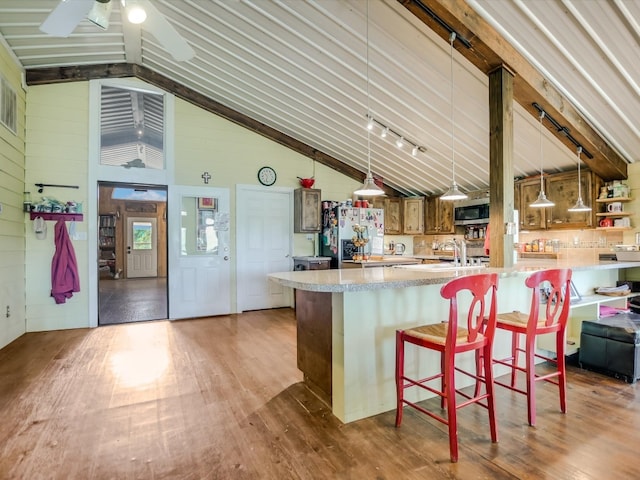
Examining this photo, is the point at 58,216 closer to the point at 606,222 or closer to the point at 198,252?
the point at 198,252

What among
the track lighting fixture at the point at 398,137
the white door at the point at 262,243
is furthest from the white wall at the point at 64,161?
the track lighting fixture at the point at 398,137

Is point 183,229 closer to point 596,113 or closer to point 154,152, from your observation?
point 154,152

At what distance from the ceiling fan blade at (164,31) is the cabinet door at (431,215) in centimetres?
528

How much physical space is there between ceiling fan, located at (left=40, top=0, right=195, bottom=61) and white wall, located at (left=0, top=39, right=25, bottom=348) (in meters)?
2.13

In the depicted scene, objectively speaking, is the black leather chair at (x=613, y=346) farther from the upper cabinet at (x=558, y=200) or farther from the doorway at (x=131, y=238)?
the doorway at (x=131, y=238)

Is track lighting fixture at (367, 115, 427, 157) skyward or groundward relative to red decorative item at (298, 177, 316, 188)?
skyward

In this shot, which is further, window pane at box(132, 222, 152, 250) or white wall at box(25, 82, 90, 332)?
window pane at box(132, 222, 152, 250)

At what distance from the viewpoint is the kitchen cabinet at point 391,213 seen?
691cm

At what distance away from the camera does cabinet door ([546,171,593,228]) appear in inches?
190

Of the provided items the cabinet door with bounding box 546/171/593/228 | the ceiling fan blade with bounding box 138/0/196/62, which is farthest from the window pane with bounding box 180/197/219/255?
the cabinet door with bounding box 546/171/593/228

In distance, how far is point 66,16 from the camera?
7.79 feet

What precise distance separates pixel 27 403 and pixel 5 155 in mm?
2889

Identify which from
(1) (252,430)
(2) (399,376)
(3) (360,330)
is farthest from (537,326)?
(1) (252,430)

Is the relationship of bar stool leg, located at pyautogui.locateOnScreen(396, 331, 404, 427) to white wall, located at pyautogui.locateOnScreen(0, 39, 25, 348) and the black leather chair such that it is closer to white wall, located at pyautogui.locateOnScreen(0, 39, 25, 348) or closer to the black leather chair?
the black leather chair
